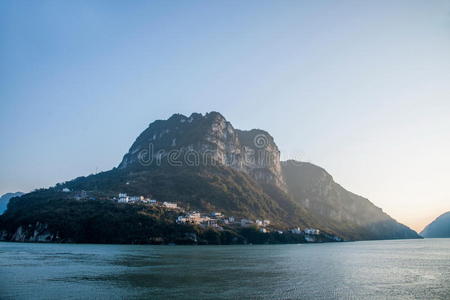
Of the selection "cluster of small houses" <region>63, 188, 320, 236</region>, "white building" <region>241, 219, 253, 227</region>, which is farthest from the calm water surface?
"white building" <region>241, 219, 253, 227</region>

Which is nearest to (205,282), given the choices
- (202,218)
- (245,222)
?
(202,218)

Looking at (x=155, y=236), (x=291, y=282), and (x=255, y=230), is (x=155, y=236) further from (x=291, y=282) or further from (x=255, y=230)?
(x=291, y=282)

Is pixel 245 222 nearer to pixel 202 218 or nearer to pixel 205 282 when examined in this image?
pixel 202 218

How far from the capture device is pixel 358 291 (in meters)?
43.7

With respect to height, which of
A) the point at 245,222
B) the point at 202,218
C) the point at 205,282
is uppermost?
the point at 202,218

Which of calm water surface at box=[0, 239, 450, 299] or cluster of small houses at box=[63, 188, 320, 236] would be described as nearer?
calm water surface at box=[0, 239, 450, 299]

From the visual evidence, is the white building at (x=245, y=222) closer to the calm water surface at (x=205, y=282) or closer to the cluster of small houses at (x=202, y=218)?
the cluster of small houses at (x=202, y=218)

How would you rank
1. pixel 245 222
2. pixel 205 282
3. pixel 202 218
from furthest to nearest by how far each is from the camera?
1. pixel 245 222
2. pixel 202 218
3. pixel 205 282

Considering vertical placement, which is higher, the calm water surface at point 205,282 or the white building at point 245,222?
the white building at point 245,222

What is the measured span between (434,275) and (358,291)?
910 inches

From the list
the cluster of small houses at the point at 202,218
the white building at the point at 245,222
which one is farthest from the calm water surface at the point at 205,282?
the white building at the point at 245,222

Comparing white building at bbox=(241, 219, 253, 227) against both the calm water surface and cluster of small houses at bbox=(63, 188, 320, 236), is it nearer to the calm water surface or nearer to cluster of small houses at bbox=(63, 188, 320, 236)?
cluster of small houses at bbox=(63, 188, 320, 236)

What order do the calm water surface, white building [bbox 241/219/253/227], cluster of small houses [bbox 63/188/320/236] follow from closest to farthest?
the calm water surface < cluster of small houses [bbox 63/188/320/236] < white building [bbox 241/219/253/227]

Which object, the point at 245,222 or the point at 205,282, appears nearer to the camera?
the point at 205,282
